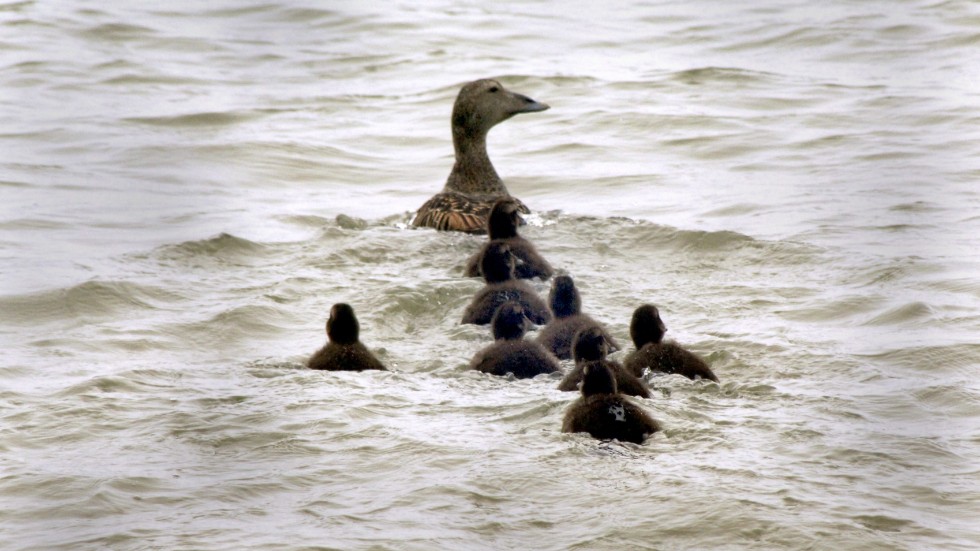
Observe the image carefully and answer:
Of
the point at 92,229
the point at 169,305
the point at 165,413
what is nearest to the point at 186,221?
the point at 165,413

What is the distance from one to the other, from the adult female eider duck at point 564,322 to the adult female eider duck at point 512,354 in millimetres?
221

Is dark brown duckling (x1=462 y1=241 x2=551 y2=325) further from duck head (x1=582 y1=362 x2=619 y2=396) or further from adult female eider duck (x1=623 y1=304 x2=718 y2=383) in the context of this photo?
duck head (x1=582 y1=362 x2=619 y2=396)

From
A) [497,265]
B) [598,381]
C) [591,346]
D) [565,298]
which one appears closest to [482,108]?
[497,265]

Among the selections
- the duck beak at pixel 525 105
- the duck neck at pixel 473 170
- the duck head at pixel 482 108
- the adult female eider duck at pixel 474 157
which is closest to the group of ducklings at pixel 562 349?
the adult female eider duck at pixel 474 157

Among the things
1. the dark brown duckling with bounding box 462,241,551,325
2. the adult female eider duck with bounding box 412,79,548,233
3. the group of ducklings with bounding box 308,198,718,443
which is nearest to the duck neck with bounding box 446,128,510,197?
the adult female eider duck with bounding box 412,79,548,233

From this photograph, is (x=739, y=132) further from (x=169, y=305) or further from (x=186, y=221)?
(x=186, y=221)

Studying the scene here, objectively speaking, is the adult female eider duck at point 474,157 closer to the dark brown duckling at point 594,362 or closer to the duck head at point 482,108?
the duck head at point 482,108

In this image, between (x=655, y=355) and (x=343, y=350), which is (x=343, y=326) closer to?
(x=343, y=350)

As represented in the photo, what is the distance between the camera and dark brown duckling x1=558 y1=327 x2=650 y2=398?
5.19 metres

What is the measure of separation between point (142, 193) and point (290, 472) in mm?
3047

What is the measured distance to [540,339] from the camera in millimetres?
6531

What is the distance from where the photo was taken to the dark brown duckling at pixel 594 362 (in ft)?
17.0

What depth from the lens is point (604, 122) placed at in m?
13.0

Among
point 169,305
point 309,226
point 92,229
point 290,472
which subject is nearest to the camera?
point 290,472
